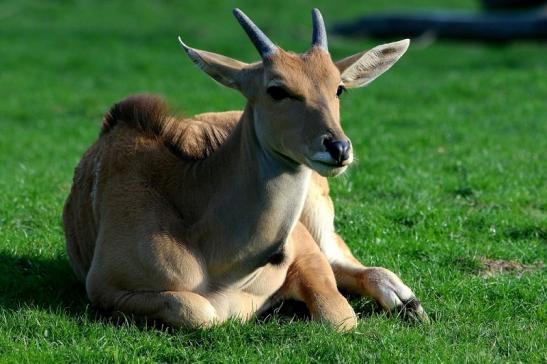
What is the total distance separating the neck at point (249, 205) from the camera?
21.9 ft

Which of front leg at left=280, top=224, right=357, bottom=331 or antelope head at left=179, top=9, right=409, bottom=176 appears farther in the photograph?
front leg at left=280, top=224, right=357, bottom=331

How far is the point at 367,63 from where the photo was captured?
23.6ft

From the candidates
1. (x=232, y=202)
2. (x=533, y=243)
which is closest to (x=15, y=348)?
(x=232, y=202)

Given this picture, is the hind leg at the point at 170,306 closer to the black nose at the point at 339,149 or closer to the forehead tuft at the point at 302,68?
the black nose at the point at 339,149

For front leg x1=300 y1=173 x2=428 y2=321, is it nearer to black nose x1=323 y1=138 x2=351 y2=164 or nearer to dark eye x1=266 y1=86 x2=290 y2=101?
dark eye x1=266 y1=86 x2=290 y2=101

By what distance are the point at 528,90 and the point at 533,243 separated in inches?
353

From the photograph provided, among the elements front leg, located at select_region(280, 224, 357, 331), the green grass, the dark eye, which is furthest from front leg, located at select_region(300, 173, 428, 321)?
the dark eye

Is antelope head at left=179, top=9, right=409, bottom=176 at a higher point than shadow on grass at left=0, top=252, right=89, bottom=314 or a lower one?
higher

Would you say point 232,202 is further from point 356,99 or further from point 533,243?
point 356,99

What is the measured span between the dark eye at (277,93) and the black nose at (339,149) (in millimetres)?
521

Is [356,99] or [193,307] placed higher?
[193,307]

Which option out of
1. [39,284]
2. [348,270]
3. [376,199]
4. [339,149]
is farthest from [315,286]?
[376,199]

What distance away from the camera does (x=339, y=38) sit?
27734 mm

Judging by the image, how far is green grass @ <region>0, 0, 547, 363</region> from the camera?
6.51 metres
